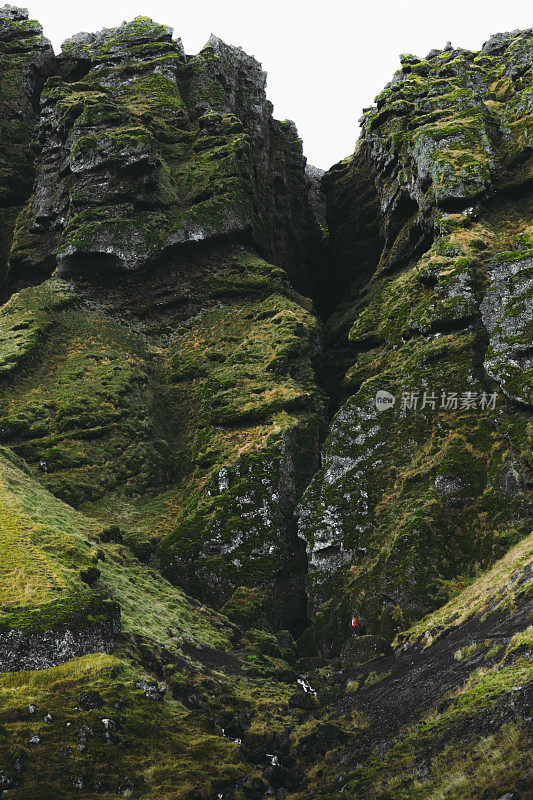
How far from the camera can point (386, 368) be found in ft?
143

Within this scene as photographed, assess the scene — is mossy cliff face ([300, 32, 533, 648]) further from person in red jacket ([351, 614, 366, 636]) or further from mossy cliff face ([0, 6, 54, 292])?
mossy cliff face ([0, 6, 54, 292])

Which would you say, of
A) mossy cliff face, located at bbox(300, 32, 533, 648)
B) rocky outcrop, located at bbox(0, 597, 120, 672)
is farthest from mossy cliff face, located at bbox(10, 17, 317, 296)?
rocky outcrop, located at bbox(0, 597, 120, 672)

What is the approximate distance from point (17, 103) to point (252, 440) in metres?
72.6

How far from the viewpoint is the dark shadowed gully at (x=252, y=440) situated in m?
16.3

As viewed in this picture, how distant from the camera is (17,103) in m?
80.9

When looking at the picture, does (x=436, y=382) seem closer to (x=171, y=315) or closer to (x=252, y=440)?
(x=252, y=440)

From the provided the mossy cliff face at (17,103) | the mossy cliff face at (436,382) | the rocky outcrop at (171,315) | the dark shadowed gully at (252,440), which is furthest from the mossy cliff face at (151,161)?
the mossy cliff face at (436,382)

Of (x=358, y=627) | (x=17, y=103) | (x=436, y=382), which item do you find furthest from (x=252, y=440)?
(x=17, y=103)

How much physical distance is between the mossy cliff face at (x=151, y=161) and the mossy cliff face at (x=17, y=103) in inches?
125

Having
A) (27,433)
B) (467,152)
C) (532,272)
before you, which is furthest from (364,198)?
(27,433)

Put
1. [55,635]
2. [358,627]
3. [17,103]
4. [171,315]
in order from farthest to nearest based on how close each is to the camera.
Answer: [17,103] → [171,315] → [358,627] → [55,635]

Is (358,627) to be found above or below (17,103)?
below

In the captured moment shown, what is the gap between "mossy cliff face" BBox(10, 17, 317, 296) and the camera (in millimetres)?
59312

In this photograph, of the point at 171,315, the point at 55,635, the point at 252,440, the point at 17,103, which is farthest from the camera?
the point at 17,103
